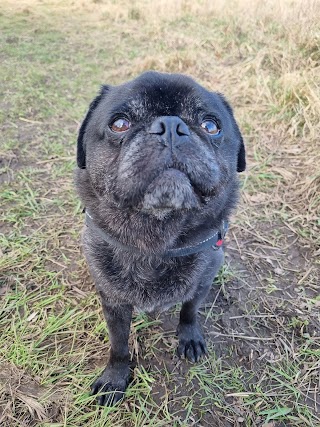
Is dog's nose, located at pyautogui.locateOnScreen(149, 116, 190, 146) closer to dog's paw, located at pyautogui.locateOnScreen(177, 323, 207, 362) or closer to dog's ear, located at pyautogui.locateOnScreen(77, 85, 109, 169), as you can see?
dog's ear, located at pyautogui.locateOnScreen(77, 85, 109, 169)

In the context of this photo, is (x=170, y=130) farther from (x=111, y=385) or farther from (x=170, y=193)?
(x=111, y=385)

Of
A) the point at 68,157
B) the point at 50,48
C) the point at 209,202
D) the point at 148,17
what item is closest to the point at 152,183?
the point at 209,202

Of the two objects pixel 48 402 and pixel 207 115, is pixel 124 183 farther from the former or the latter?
pixel 48 402

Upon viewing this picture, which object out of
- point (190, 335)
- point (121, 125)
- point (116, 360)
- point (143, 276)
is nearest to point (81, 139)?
point (121, 125)

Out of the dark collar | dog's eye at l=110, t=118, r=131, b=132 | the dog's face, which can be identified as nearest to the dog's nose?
the dog's face

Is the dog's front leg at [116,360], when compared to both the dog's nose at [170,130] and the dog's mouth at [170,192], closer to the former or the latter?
the dog's mouth at [170,192]

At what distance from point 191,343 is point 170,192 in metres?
1.37

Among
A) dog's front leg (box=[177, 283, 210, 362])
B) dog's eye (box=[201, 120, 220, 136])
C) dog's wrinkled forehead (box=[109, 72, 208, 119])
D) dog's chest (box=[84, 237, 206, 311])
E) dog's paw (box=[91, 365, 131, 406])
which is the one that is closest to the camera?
dog's wrinkled forehead (box=[109, 72, 208, 119])

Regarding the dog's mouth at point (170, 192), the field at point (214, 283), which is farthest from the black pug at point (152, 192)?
the field at point (214, 283)

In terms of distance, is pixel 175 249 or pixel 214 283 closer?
pixel 175 249

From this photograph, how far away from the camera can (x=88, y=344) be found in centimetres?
257

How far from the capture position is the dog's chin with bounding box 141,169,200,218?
5.04 ft

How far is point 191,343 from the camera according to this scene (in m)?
2.50

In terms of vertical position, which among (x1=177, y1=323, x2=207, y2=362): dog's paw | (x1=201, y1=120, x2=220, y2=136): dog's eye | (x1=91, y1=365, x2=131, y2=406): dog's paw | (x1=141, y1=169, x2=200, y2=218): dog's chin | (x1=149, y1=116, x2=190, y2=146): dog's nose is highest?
(x1=149, y1=116, x2=190, y2=146): dog's nose
